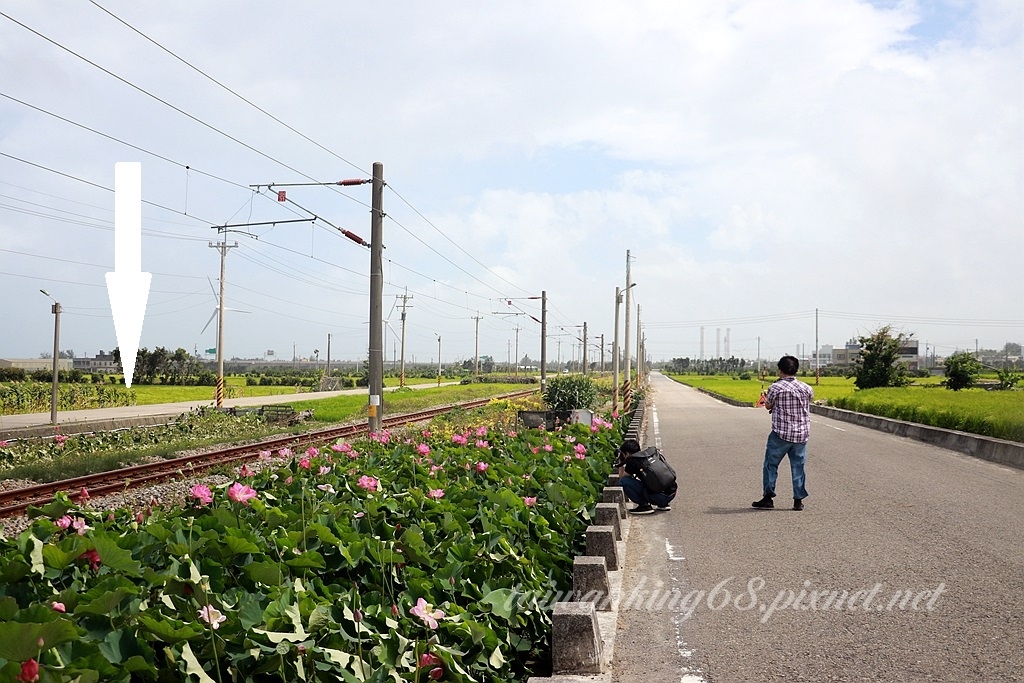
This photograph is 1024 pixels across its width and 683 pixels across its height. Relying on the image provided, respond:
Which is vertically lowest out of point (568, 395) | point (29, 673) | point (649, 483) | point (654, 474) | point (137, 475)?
point (137, 475)

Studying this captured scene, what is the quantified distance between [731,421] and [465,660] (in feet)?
83.0

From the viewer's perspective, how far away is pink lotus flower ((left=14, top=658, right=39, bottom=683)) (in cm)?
241

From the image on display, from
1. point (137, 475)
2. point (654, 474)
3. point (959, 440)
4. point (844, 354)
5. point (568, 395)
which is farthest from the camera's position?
point (844, 354)

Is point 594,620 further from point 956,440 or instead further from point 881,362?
point 881,362

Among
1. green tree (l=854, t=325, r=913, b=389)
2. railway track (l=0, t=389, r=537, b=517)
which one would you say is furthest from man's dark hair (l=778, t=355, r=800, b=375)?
green tree (l=854, t=325, r=913, b=389)

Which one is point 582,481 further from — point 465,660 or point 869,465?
point 869,465

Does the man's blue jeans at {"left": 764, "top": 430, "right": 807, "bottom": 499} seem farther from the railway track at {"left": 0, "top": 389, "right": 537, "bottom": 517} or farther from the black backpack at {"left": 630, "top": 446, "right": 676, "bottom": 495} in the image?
the railway track at {"left": 0, "top": 389, "right": 537, "bottom": 517}

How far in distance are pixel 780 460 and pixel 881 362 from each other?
43.1 m

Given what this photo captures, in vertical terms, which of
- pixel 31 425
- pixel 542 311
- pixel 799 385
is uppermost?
pixel 542 311

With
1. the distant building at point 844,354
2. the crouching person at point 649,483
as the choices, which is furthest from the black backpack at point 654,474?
the distant building at point 844,354

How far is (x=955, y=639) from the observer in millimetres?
5168

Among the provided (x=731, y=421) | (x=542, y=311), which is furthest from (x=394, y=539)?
(x=542, y=311)

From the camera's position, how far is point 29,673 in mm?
2410

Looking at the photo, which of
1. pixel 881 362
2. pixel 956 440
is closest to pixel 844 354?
pixel 881 362
